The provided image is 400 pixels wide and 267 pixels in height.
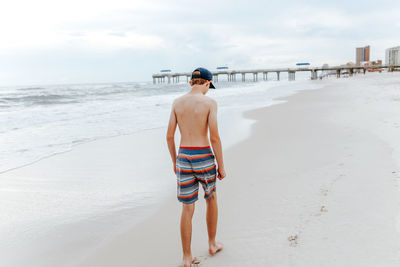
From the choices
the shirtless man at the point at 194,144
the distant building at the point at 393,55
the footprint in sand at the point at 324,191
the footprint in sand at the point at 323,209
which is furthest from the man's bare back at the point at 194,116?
the distant building at the point at 393,55

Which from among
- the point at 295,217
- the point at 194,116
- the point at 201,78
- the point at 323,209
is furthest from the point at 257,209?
the point at 201,78

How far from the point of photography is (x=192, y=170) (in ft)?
8.10

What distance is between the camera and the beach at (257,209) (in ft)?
8.63

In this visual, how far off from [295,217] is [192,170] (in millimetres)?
1430

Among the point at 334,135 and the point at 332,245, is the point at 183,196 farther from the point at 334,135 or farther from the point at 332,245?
the point at 334,135

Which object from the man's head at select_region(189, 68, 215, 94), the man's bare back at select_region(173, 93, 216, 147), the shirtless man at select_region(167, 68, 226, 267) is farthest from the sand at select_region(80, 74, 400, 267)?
the man's head at select_region(189, 68, 215, 94)

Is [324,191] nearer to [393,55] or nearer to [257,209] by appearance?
[257,209]

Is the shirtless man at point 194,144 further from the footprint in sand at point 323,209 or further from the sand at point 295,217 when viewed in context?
the footprint in sand at point 323,209

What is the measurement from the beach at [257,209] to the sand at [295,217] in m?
0.01

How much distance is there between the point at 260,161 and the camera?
555cm

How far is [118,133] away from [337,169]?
22.7 ft

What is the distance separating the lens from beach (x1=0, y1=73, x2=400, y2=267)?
8.63 ft

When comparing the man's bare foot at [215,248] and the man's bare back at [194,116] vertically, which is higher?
the man's bare back at [194,116]

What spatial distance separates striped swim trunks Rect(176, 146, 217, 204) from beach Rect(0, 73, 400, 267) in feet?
2.20
